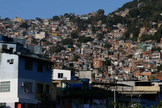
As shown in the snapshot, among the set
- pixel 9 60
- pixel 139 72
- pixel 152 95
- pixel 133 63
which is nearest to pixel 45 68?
pixel 9 60

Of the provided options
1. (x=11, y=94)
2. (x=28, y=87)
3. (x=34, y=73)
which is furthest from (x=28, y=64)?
(x=11, y=94)

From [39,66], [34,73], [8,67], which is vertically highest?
[39,66]

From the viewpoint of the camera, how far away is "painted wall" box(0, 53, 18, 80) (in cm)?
3272

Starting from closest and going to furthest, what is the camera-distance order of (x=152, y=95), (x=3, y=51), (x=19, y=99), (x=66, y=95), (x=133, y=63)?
(x=19, y=99) < (x=3, y=51) < (x=66, y=95) < (x=152, y=95) < (x=133, y=63)

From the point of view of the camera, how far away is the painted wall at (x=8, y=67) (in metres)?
32.7

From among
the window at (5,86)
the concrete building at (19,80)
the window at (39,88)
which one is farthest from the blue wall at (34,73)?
the window at (5,86)

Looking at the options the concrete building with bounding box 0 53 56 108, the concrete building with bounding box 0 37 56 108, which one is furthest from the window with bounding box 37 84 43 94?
the concrete building with bounding box 0 53 56 108

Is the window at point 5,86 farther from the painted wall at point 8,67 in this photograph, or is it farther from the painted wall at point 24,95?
the painted wall at point 24,95

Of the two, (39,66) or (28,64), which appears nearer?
(28,64)

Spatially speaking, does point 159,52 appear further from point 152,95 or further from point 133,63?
point 152,95

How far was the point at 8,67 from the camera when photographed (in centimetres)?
3291

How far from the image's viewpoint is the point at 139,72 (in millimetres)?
176500

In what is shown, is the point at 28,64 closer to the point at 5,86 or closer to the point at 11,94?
the point at 5,86

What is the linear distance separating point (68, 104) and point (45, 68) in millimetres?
5456
